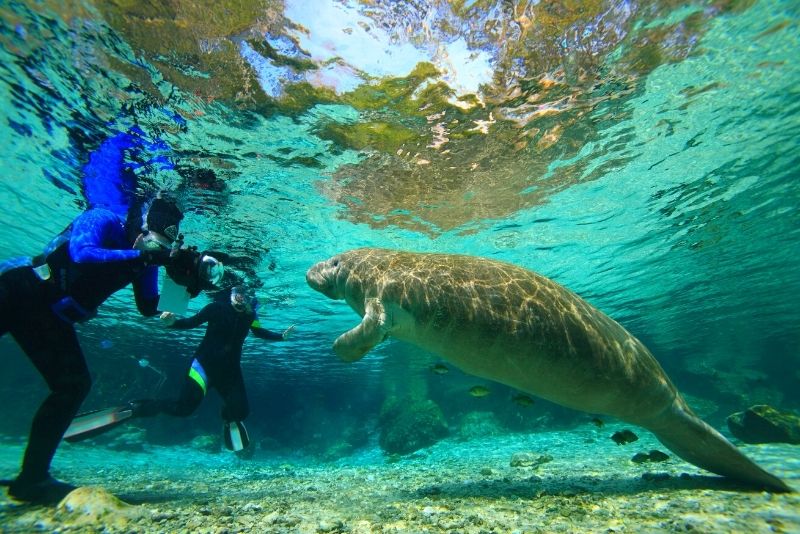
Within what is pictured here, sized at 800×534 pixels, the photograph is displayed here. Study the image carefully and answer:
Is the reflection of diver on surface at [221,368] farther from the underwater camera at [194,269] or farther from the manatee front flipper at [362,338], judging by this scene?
the manatee front flipper at [362,338]

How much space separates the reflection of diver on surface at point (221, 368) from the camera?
21.7 ft

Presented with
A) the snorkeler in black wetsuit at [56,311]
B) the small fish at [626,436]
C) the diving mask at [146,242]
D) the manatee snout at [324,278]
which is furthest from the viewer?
the small fish at [626,436]

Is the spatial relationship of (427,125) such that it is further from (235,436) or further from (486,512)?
(235,436)

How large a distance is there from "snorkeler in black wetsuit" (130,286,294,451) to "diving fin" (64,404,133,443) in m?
0.38

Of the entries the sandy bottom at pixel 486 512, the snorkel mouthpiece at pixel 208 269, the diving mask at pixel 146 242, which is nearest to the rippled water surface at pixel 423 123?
the diving mask at pixel 146 242

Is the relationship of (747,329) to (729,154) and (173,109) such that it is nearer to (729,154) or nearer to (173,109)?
(729,154)

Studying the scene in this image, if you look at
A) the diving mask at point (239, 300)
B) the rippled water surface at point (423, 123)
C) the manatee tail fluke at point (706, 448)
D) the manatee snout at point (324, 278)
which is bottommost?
the manatee tail fluke at point (706, 448)

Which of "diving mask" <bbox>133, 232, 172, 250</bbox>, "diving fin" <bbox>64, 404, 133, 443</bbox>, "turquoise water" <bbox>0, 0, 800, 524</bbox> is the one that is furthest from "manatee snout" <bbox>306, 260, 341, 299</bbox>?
"diving fin" <bbox>64, 404, 133, 443</bbox>

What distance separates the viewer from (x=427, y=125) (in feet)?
25.4

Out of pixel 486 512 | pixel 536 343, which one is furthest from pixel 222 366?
pixel 536 343

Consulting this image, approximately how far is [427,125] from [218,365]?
23.7 ft

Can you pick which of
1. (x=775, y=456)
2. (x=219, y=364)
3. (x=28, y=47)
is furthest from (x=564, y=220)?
(x=28, y=47)

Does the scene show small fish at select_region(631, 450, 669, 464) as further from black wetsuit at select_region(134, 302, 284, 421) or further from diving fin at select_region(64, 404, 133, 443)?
diving fin at select_region(64, 404, 133, 443)

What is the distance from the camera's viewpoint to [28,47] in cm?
550
